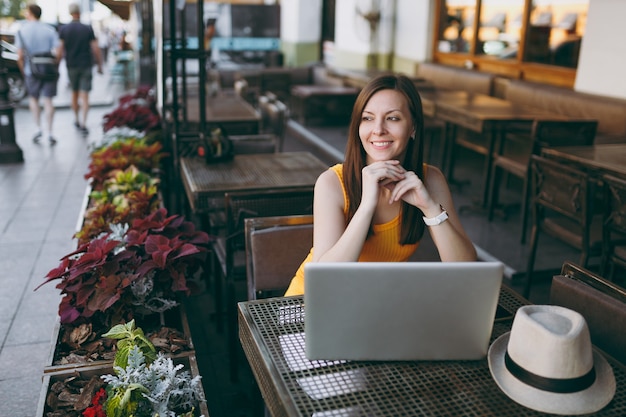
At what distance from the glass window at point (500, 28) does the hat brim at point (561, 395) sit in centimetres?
601

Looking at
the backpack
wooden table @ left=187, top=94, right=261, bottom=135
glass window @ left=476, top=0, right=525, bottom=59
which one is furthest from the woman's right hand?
the backpack

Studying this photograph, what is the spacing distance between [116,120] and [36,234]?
104 cm

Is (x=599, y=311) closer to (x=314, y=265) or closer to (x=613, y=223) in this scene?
(x=314, y=265)

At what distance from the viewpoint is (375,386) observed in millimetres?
1236

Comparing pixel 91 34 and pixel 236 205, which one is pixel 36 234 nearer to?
pixel 236 205

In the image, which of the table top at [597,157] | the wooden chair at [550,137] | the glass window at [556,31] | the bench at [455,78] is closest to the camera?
the table top at [597,157]

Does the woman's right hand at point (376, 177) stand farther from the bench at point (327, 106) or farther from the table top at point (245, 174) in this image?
the bench at point (327, 106)

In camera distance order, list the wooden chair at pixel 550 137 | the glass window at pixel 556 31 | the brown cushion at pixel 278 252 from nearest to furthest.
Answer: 1. the brown cushion at pixel 278 252
2. the wooden chair at pixel 550 137
3. the glass window at pixel 556 31

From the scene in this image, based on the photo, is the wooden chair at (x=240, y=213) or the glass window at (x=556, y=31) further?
the glass window at (x=556, y=31)

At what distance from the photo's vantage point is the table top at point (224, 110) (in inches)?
189

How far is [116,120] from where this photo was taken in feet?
15.1

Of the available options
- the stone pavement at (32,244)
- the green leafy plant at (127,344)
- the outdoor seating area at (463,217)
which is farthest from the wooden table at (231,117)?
the green leafy plant at (127,344)

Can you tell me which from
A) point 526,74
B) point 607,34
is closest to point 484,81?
point 526,74

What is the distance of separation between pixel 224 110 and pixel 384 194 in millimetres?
3560
